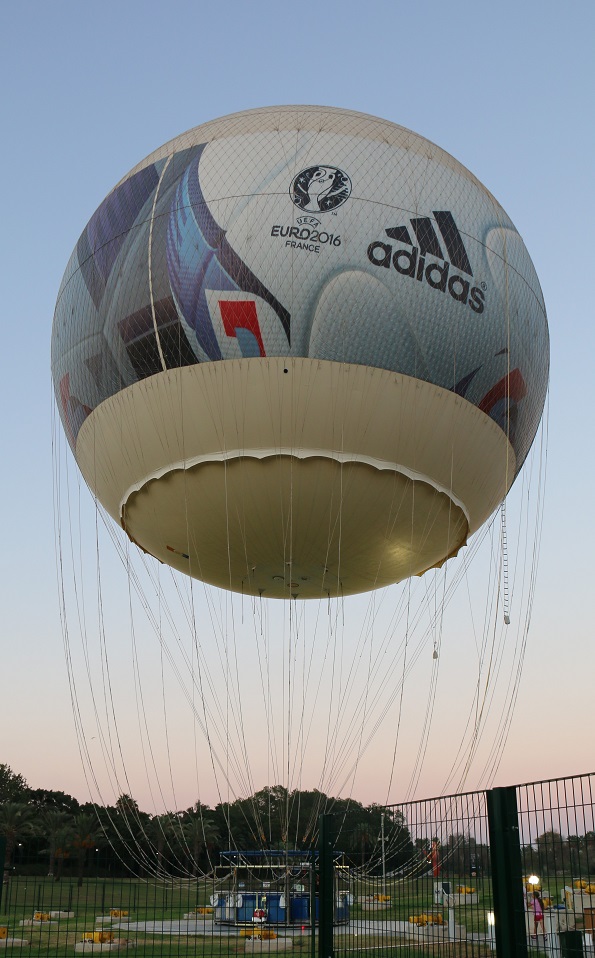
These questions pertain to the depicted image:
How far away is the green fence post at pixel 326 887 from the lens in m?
9.61

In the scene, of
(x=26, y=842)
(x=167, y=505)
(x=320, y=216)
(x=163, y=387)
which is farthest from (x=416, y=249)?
(x=26, y=842)

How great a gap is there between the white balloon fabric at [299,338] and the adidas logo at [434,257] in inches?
1.1

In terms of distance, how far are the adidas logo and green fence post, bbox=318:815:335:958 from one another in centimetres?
658

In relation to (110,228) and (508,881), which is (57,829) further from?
(508,881)

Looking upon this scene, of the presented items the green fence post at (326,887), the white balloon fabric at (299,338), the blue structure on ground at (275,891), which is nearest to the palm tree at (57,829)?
the blue structure on ground at (275,891)

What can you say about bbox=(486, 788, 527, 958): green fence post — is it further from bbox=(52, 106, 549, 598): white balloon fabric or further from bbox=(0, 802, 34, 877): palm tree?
bbox=(0, 802, 34, 877): palm tree

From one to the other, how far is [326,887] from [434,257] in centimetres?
762

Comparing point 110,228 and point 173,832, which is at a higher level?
point 110,228

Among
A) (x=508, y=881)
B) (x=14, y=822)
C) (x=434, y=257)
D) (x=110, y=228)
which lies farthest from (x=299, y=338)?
(x=14, y=822)

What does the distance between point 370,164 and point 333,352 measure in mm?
2679

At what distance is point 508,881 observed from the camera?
672cm

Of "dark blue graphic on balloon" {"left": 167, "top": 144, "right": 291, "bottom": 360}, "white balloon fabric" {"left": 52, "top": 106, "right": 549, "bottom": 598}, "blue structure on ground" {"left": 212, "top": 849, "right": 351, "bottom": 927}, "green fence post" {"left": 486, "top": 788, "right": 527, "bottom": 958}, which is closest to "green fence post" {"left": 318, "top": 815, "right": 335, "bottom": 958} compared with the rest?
"blue structure on ground" {"left": 212, "top": 849, "right": 351, "bottom": 927}

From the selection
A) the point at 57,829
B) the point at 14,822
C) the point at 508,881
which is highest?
the point at 14,822

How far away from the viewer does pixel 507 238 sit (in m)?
13.3
